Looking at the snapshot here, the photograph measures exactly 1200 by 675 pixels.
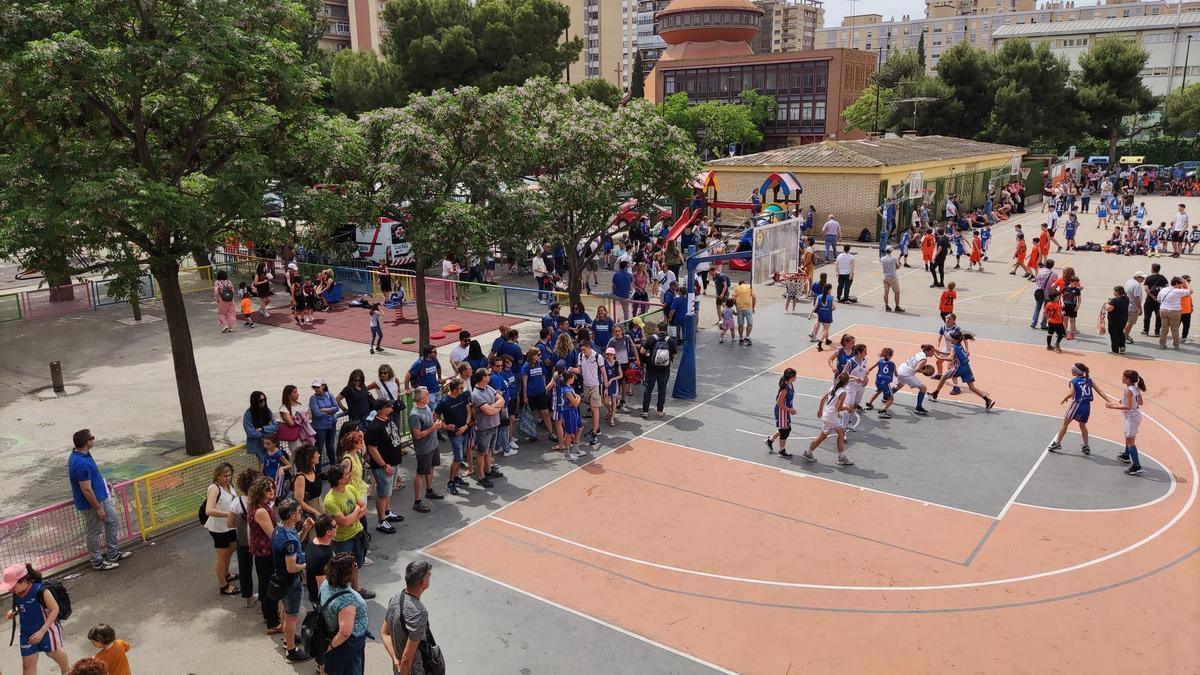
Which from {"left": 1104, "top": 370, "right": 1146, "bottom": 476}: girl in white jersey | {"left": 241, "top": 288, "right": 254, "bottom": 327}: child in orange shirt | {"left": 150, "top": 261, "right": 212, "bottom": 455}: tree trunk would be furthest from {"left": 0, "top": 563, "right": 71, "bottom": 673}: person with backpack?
{"left": 241, "top": 288, "right": 254, "bottom": 327}: child in orange shirt

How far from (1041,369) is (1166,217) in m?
36.3

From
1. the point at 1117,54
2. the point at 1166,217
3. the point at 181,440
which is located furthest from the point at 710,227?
the point at 1117,54

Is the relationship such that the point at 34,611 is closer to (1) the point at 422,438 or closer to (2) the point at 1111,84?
(1) the point at 422,438

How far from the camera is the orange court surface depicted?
8672mm

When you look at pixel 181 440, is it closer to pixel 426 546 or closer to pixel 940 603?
pixel 426 546

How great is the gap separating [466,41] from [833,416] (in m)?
39.5

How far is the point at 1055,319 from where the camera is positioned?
19.2 meters

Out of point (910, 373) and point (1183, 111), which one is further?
point (1183, 111)

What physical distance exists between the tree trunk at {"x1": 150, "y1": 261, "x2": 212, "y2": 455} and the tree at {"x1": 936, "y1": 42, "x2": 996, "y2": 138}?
2487 inches

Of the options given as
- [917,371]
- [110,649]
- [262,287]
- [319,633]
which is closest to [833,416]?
[917,371]

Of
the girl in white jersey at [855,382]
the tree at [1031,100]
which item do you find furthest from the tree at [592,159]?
the tree at [1031,100]

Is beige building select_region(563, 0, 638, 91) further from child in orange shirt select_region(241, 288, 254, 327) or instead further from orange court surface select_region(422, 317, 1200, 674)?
orange court surface select_region(422, 317, 1200, 674)

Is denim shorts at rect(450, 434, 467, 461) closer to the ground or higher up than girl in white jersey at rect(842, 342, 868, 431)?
closer to the ground

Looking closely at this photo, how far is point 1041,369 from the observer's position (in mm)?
18234
